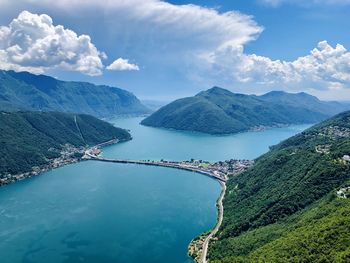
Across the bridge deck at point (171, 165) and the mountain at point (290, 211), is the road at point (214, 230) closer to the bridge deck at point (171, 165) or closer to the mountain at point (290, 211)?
the mountain at point (290, 211)

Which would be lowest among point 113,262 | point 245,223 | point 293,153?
point 113,262

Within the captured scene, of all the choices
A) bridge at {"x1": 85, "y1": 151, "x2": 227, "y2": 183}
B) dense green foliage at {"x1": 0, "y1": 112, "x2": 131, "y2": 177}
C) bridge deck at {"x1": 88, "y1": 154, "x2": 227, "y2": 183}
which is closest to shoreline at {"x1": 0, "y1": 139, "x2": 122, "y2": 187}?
dense green foliage at {"x1": 0, "y1": 112, "x2": 131, "y2": 177}

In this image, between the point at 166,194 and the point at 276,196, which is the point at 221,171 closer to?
the point at 166,194

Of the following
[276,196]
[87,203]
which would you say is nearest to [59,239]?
[87,203]

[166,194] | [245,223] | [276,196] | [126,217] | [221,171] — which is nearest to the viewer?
[245,223]

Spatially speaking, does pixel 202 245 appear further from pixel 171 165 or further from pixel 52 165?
pixel 52 165

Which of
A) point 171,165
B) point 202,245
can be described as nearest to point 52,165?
point 171,165

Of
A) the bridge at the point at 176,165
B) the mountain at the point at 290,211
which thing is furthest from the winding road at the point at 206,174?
the mountain at the point at 290,211
